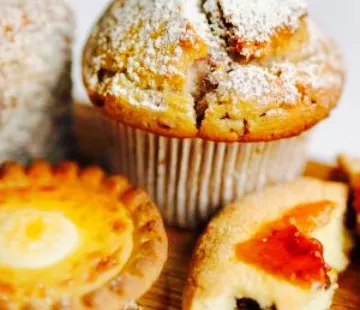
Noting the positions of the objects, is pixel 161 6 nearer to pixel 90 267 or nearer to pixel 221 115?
pixel 221 115

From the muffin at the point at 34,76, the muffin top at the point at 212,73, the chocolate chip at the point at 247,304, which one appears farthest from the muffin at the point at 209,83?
the chocolate chip at the point at 247,304

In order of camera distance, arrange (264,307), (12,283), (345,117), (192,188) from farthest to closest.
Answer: (345,117)
(192,188)
(264,307)
(12,283)

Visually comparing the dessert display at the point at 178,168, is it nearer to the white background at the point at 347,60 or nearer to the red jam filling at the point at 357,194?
the red jam filling at the point at 357,194

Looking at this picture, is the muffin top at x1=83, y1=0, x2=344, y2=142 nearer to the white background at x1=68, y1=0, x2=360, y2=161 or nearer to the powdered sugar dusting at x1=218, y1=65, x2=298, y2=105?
the powdered sugar dusting at x1=218, y1=65, x2=298, y2=105

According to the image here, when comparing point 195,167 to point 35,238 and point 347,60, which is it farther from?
point 347,60

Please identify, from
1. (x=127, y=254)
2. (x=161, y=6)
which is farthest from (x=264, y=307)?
(x=161, y=6)

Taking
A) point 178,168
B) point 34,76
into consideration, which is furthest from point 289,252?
point 34,76

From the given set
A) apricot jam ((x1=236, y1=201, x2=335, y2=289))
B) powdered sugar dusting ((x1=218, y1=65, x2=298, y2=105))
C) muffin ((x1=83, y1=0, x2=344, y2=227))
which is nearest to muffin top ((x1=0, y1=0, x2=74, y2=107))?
muffin ((x1=83, y1=0, x2=344, y2=227))
